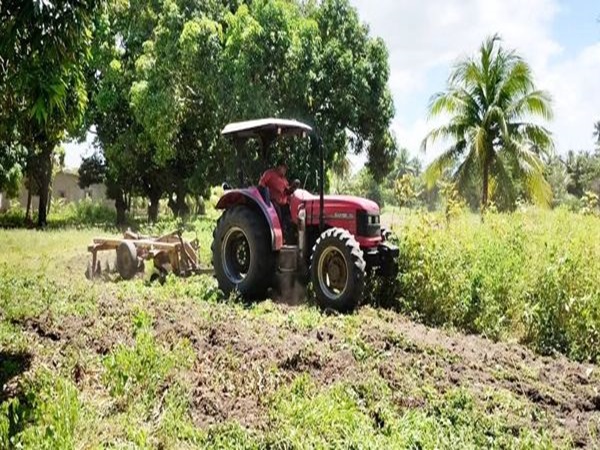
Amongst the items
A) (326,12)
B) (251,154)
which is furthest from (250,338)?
(326,12)

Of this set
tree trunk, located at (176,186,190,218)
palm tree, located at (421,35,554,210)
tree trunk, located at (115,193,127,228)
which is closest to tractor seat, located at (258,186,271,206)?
palm tree, located at (421,35,554,210)

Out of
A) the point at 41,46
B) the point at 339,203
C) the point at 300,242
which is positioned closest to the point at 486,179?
the point at 339,203

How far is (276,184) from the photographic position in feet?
21.6

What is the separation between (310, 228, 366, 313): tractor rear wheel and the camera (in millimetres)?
5480

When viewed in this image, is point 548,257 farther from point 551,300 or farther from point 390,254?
point 390,254

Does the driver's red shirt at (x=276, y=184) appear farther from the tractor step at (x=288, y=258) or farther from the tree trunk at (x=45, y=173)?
the tree trunk at (x=45, y=173)

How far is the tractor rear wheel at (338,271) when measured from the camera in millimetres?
5480

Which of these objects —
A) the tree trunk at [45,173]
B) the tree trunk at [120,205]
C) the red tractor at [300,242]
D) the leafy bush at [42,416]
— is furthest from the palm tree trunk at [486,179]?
the leafy bush at [42,416]

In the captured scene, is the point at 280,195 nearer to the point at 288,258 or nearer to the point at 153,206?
the point at 288,258

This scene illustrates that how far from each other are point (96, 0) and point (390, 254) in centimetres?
370

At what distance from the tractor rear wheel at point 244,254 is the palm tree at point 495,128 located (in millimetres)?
9169

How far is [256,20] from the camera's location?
12.8 metres

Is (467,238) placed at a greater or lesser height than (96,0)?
lesser

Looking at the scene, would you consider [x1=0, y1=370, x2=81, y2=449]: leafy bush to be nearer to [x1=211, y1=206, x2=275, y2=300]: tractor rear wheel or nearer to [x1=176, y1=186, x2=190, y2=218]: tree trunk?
[x1=211, y1=206, x2=275, y2=300]: tractor rear wheel
